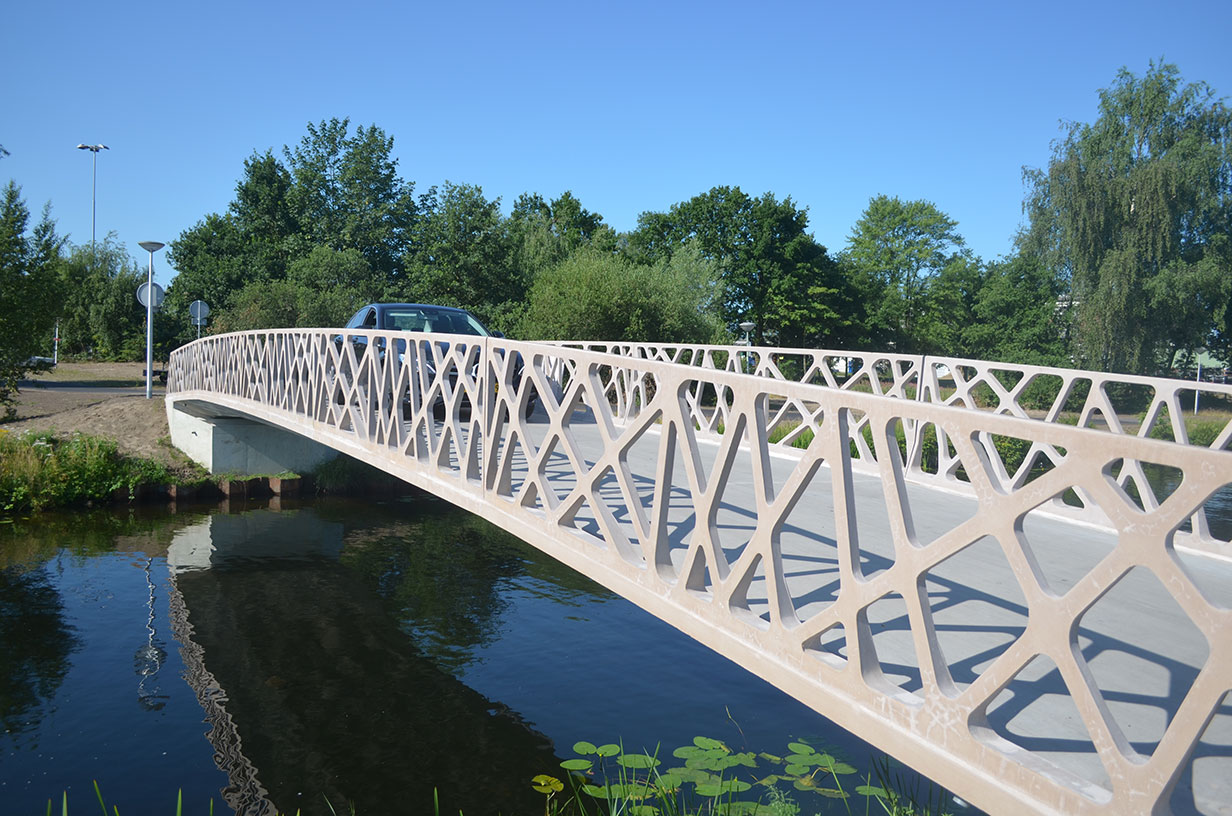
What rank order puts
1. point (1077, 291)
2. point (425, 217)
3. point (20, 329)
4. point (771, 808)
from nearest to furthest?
point (771, 808), point (20, 329), point (1077, 291), point (425, 217)

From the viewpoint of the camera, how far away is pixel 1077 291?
3800cm

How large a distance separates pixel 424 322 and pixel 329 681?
5.74 meters

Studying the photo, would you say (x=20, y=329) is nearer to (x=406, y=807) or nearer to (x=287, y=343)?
(x=287, y=343)

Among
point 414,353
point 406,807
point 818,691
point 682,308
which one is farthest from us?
point 682,308

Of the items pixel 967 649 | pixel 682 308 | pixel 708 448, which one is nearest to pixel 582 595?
pixel 708 448

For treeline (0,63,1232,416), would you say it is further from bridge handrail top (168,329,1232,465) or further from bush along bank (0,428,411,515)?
bridge handrail top (168,329,1232,465)

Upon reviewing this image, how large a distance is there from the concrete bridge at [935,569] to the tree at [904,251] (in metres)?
53.0

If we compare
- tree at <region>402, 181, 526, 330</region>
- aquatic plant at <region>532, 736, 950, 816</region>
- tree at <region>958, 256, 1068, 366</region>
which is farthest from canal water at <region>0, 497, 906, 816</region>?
tree at <region>958, 256, 1068, 366</region>

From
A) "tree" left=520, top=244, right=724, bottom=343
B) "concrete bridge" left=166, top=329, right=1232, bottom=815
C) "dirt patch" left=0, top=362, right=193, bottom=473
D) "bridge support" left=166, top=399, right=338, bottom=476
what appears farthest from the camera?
"tree" left=520, top=244, right=724, bottom=343

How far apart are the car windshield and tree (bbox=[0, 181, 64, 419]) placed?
47.1 ft

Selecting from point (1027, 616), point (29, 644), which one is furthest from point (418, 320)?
point (1027, 616)

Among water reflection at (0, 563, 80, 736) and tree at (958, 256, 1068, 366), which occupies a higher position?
tree at (958, 256, 1068, 366)

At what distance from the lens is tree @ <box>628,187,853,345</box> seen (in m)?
48.1

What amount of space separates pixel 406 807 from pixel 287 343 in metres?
8.59
